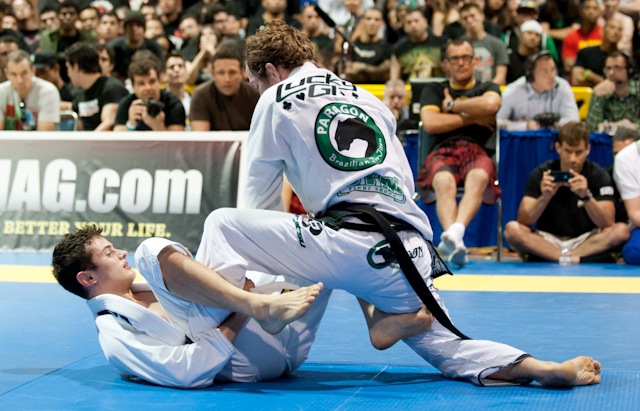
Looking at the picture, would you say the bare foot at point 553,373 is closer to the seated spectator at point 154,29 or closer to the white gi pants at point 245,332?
the white gi pants at point 245,332

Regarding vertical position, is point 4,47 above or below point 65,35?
below

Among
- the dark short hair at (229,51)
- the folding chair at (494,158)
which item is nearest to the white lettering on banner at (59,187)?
the dark short hair at (229,51)

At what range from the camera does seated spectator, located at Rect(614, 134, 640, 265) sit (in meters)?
8.06

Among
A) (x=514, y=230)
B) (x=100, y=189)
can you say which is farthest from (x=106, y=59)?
(x=514, y=230)

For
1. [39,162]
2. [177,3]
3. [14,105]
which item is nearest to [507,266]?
[39,162]

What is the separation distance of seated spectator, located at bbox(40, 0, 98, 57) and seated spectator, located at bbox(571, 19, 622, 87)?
6.56m

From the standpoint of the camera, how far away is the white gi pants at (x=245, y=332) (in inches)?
152

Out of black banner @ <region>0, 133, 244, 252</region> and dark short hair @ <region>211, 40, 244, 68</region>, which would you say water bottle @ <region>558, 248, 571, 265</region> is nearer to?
black banner @ <region>0, 133, 244, 252</region>

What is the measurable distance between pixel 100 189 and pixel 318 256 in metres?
5.60

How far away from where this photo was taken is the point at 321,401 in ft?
12.0

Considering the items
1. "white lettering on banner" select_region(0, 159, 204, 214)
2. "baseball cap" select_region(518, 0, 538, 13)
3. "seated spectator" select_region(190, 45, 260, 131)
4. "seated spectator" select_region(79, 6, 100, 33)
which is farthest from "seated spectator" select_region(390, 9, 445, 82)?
"seated spectator" select_region(79, 6, 100, 33)

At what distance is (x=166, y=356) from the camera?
12.7 ft

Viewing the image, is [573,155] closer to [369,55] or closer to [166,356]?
[369,55]

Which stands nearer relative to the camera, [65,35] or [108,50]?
[108,50]
